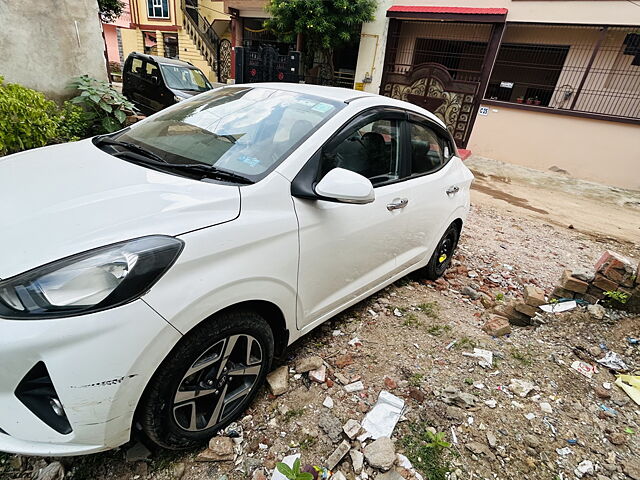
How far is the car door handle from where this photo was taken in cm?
235

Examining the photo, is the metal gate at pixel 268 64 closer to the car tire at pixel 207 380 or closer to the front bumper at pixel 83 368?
the car tire at pixel 207 380

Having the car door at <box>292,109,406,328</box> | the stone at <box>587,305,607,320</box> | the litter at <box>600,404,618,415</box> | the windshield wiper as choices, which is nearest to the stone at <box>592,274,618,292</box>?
the stone at <box>587,305,607,320</box>

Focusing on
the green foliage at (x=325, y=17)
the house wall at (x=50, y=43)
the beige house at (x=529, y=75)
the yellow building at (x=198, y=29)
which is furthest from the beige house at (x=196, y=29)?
the house wall at (x=50, y=43)

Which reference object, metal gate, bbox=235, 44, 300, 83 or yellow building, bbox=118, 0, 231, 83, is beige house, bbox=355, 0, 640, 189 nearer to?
metal gate, bbox=235, 44, 300, 83

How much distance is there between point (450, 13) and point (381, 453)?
37.2 ft

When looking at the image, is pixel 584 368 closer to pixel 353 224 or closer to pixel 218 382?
pixel 353 224

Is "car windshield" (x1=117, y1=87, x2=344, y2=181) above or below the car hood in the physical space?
above

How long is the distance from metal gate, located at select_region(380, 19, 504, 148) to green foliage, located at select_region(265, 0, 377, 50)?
A: 1.13m

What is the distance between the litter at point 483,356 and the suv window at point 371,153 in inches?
51.5

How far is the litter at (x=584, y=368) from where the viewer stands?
88.4 inches

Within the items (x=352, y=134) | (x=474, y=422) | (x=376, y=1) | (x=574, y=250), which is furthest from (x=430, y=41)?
(x=474, y=422)

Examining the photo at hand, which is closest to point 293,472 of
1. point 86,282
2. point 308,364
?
point 308,364

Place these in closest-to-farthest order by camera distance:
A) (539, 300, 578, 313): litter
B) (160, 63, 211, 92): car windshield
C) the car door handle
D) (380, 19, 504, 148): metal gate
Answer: the car door handle → (539, 300, 578, 313): litter → (160, 63, 211, 92): car windshield → (380, 19, 504, 148): metal gate

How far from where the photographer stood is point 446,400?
2.00 m
